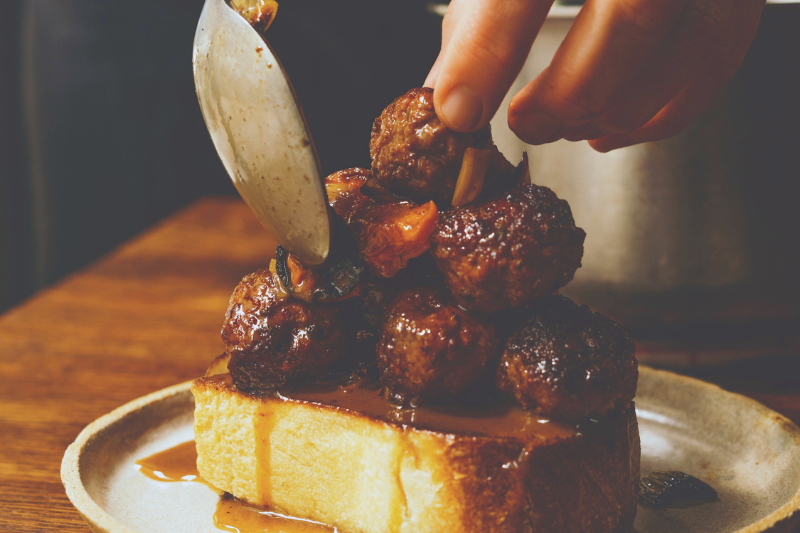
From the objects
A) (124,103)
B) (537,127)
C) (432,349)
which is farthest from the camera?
(124,103)

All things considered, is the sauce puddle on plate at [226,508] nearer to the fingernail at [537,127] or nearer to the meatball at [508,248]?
the meatball at [508,248]

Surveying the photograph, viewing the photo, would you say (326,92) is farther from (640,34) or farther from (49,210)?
(640,34)

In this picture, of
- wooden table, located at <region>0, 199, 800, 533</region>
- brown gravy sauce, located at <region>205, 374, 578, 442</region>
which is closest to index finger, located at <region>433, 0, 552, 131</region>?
brown gravy sauce, located at <region>205, 374, 578, 442</region>

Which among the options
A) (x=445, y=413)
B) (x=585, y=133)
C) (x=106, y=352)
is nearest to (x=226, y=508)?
(x=445, y=413)

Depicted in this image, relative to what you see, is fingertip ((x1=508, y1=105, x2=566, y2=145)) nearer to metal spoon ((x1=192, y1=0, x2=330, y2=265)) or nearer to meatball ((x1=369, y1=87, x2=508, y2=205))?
meatball ((x1=369, y1=87, x2=508, y2=205))

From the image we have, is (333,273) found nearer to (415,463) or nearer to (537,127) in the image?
(415,463)

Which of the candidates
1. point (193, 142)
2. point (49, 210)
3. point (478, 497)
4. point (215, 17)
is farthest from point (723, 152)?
point (49, 210)
